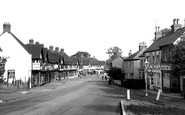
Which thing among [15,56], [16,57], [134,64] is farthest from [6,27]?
[134,64]

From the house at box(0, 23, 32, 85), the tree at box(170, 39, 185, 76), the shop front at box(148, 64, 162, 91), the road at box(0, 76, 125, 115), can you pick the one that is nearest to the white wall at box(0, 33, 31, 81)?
the house at box(0, 23, 32, 85)

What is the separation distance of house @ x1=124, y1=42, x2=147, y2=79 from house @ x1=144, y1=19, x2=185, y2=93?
34.6ft

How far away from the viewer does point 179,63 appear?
20125 millimetres

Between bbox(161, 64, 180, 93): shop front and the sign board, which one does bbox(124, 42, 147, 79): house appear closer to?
bbox(161, 64, 180, 93): shop front

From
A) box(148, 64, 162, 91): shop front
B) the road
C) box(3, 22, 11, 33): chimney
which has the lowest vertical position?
the road

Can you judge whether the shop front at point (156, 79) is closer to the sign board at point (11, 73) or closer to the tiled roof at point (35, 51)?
the tiled roof at point (35, 51)

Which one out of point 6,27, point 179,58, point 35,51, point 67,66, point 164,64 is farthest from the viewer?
point 67,66

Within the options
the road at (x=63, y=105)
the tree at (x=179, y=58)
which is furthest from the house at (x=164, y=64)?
the road at (x=63, y=105)

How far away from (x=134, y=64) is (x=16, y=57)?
79.8ft

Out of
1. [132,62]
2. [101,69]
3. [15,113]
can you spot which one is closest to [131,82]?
[132,62]

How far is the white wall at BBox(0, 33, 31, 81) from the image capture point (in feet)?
136

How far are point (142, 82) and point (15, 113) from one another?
94.1 ft

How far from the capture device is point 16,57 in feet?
137

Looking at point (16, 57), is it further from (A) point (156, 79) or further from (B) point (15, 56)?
(A) point (156, 79)
